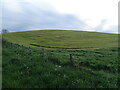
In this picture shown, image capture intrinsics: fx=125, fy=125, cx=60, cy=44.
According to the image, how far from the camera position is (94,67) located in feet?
34.0

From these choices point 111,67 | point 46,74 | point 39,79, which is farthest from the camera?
point 111,67

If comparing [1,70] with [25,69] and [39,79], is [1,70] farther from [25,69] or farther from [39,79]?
[39,79]

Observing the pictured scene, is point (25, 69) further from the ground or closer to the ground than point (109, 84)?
further from the ground

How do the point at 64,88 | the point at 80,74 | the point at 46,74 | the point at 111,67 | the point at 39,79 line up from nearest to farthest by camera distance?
the point at 64,88 → the point at 39,79 → the point at 46,74 → the point at 80,74 → the point at 111,67

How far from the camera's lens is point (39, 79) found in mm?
5867

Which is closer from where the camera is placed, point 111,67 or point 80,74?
point 80,74

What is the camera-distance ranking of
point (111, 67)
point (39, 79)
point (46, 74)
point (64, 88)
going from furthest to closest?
point (111, 67) → point (46, 74) → point (39, 79) → point (64, 88)

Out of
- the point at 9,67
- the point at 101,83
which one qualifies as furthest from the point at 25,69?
the point at 101,83

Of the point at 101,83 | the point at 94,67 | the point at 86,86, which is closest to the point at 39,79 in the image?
the point at 86,86

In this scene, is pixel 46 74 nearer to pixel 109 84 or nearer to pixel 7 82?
pixel 7 82

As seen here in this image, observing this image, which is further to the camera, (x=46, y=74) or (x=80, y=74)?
(x=80, y=74)

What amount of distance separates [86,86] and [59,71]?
1912 millimetres

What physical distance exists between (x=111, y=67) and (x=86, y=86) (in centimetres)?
554

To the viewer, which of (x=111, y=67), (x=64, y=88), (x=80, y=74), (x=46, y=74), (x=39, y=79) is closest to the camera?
(x=64, y=88)
